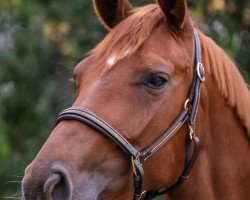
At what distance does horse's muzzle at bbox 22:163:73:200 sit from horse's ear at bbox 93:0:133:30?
1.27 metres

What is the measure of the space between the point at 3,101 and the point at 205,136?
18.5 ft

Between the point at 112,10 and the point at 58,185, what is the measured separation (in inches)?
54.9

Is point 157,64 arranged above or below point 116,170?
above

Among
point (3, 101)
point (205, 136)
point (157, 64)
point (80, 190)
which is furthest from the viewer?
point (3, 101)

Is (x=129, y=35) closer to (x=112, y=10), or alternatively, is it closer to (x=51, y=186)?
(x=112, y=10)

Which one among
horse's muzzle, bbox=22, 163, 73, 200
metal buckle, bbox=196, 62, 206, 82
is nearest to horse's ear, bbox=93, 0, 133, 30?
metal buckle, bbox=196, 62, 206, 82

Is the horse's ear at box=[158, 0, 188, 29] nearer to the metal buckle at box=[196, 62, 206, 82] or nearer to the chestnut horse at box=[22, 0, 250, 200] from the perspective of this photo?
the chestnut horse at box=[22, 0, 250, 200]

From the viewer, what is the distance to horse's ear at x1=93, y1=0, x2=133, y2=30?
4.32m

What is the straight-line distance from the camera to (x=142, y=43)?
12.8 ft

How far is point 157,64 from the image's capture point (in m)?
3.82

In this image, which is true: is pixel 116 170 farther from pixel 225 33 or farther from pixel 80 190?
pixel 225 33

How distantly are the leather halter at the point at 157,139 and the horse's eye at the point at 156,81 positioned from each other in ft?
0.73

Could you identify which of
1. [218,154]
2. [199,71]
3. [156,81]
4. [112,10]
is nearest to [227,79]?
[199,71]

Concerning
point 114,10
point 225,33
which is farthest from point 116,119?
point 225,33
